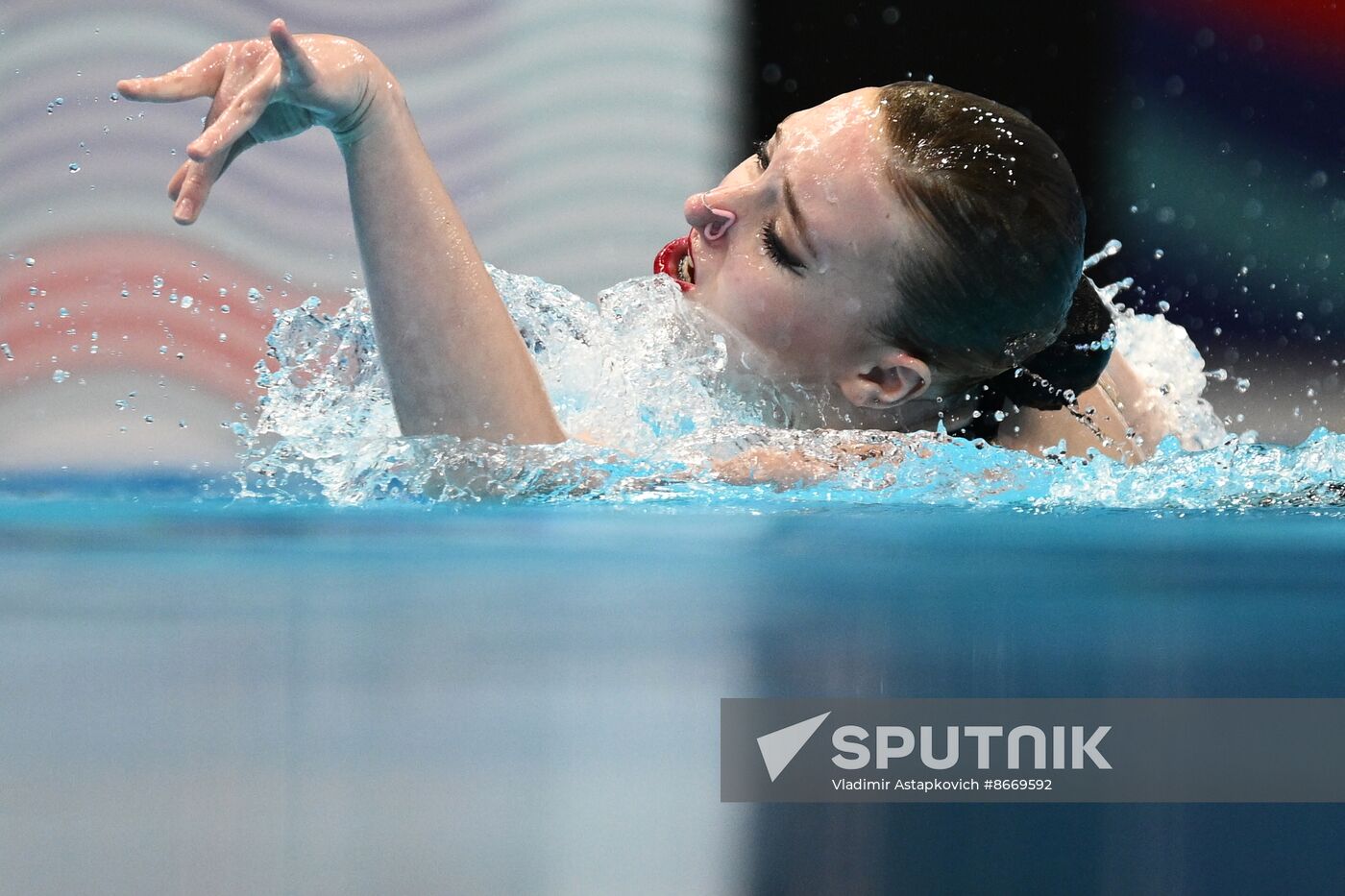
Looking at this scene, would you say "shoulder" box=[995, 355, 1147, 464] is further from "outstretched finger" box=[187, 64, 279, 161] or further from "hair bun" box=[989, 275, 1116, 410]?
"outstretched finger" box=[187, 64, 279, 161]

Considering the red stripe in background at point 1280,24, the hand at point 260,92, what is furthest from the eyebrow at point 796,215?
the red stripe in background at point 1280,24

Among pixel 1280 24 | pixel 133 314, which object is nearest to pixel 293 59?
pixel 133 314

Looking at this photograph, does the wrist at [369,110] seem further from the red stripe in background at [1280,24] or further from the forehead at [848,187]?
the red stripe in background at [1280,24]

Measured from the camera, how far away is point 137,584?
670 millimetres

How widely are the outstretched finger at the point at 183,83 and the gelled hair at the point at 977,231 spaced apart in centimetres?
47

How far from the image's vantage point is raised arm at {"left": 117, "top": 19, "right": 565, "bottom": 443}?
82cm

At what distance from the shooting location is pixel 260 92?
79 centimetres

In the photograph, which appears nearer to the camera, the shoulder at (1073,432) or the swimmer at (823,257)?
the swimmer at (823,257)

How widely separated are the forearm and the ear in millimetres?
304

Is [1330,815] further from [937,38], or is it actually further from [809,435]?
[937,38]

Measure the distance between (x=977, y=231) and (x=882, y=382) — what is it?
16 cm

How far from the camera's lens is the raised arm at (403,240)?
819 mm

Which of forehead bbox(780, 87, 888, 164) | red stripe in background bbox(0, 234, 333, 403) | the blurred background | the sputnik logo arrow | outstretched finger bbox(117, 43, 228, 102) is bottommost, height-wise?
the sputnik logo arrow

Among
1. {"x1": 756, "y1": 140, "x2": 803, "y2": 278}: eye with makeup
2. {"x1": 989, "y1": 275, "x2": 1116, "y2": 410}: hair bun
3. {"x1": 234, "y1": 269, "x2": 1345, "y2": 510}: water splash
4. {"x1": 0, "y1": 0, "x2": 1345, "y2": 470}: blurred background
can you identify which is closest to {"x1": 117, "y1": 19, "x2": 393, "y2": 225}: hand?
{"x1": 234, "y1": 269, "x2": 1345, "y2": 510}: water splash
